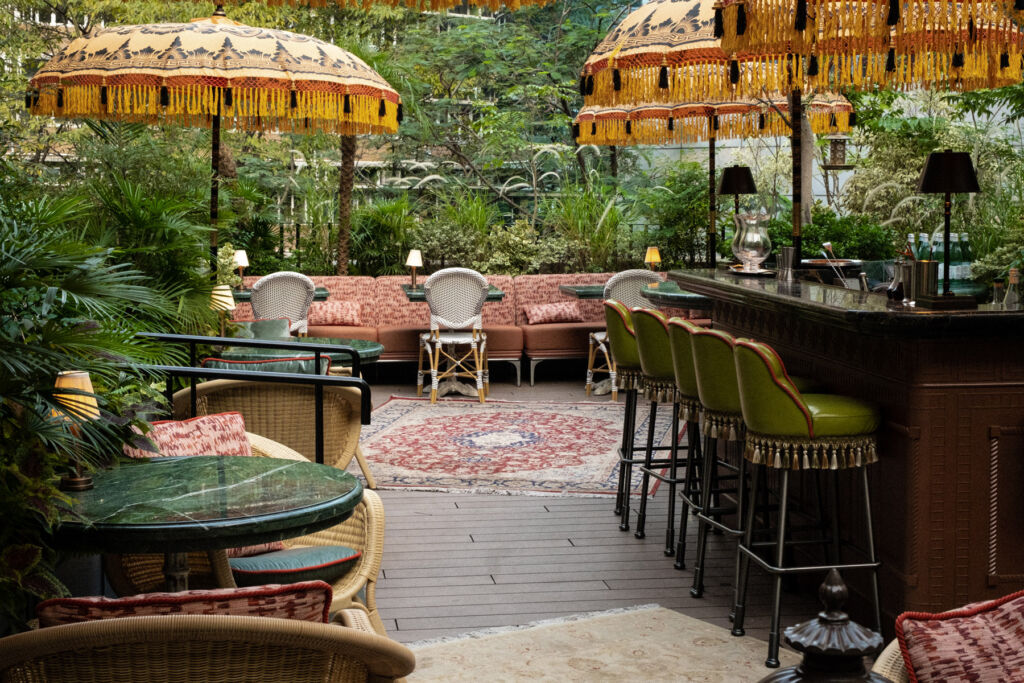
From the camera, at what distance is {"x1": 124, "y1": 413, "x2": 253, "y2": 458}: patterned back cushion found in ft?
10.9

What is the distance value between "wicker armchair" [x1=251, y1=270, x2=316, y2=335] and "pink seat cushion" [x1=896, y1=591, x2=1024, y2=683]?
7.96 metres

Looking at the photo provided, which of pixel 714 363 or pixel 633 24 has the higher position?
pixel 633 24

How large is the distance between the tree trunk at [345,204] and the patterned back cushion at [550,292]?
202 centimetres

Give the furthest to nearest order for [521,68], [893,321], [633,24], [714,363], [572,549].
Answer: [521,68] < [633,24] < [572,549] < [714,363] < [893,321]

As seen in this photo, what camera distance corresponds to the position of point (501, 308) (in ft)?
35.8

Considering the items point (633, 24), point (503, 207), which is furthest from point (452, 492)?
point (503, 207)

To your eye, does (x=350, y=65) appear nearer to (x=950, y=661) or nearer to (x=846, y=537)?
(x=846, y=537)

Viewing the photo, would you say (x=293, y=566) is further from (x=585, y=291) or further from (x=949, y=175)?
(x=585, y=291)

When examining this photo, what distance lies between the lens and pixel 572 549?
515cm

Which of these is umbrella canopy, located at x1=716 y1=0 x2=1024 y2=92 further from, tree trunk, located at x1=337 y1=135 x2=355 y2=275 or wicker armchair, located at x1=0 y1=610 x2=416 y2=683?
tree trunk, located at x1=337 y1=135 x2=355 y2=275

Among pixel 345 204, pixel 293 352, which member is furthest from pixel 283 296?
pixel 293 352

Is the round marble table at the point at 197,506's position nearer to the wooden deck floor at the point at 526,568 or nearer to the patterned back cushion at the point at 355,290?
the wooden deck floor at the point at 526,568

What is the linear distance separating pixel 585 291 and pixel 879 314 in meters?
6.52

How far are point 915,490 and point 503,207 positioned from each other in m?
15.0
